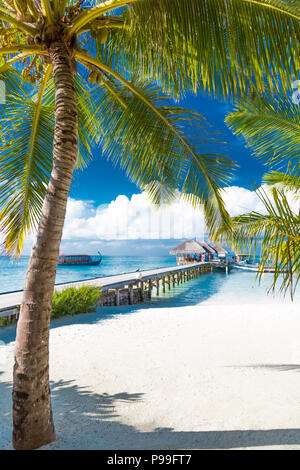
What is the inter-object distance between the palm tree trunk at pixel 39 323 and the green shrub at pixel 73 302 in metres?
7.96

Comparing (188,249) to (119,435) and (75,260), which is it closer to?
(119,435)

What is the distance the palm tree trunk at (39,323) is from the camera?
3.04 metres

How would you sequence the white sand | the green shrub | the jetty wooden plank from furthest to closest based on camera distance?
1. the green shrub
2. the jetty wooden plank
3. the white sand

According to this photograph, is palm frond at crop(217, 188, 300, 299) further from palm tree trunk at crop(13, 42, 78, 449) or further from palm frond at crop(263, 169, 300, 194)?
palm tree trunk at crop(13, 42, 78, 449)

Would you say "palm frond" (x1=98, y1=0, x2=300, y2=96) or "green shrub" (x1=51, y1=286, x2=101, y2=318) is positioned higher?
"palm frond" (x1=98, y1=0, x2=300, y2=96)

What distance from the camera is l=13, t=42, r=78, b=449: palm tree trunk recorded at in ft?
9.96

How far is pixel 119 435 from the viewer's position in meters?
3.42

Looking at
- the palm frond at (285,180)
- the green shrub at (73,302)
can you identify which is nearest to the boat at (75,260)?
the green shrub at (73,302)

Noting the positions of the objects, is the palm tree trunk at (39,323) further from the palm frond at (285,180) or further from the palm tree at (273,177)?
the palm frond at (285,180)

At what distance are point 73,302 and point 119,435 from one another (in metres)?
8.45

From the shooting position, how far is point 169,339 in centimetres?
777

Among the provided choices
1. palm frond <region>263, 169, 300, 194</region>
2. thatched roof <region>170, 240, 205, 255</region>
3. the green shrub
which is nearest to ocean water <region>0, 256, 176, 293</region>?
the green shrub

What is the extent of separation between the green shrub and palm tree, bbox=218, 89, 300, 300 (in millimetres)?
7670

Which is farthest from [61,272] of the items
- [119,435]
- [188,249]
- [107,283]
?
[119,435]
